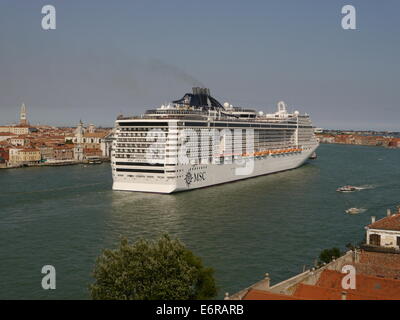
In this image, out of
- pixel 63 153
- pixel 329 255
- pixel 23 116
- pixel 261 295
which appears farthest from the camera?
pixel 23 116

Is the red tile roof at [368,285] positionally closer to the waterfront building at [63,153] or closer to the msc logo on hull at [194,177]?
the msc logo on hull at [194,177]

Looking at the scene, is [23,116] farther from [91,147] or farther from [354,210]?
[354,210]

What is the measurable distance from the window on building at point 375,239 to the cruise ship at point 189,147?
11.8 m

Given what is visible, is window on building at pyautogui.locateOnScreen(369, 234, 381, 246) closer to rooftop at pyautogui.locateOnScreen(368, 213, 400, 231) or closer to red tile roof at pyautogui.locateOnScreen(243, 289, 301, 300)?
rooftop at pyautogui.locateOnScreen(368, 213, 400, 231)

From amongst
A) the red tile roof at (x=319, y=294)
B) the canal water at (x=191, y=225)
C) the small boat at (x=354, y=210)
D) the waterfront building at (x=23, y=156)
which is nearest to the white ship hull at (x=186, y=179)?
the canal water at (x=191, y=225)

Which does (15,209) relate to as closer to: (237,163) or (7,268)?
(7,268)

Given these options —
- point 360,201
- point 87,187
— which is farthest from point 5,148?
point 360,201

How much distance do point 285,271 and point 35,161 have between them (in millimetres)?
40340

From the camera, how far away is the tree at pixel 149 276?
27.6ft

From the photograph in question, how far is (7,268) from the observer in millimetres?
12281

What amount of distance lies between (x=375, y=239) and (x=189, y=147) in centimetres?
1318

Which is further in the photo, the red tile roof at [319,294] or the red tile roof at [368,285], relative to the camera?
the red tile roof at [368,285]

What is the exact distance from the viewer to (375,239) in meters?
12.2

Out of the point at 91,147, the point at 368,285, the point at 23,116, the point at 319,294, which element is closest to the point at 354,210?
the point at 368,285
